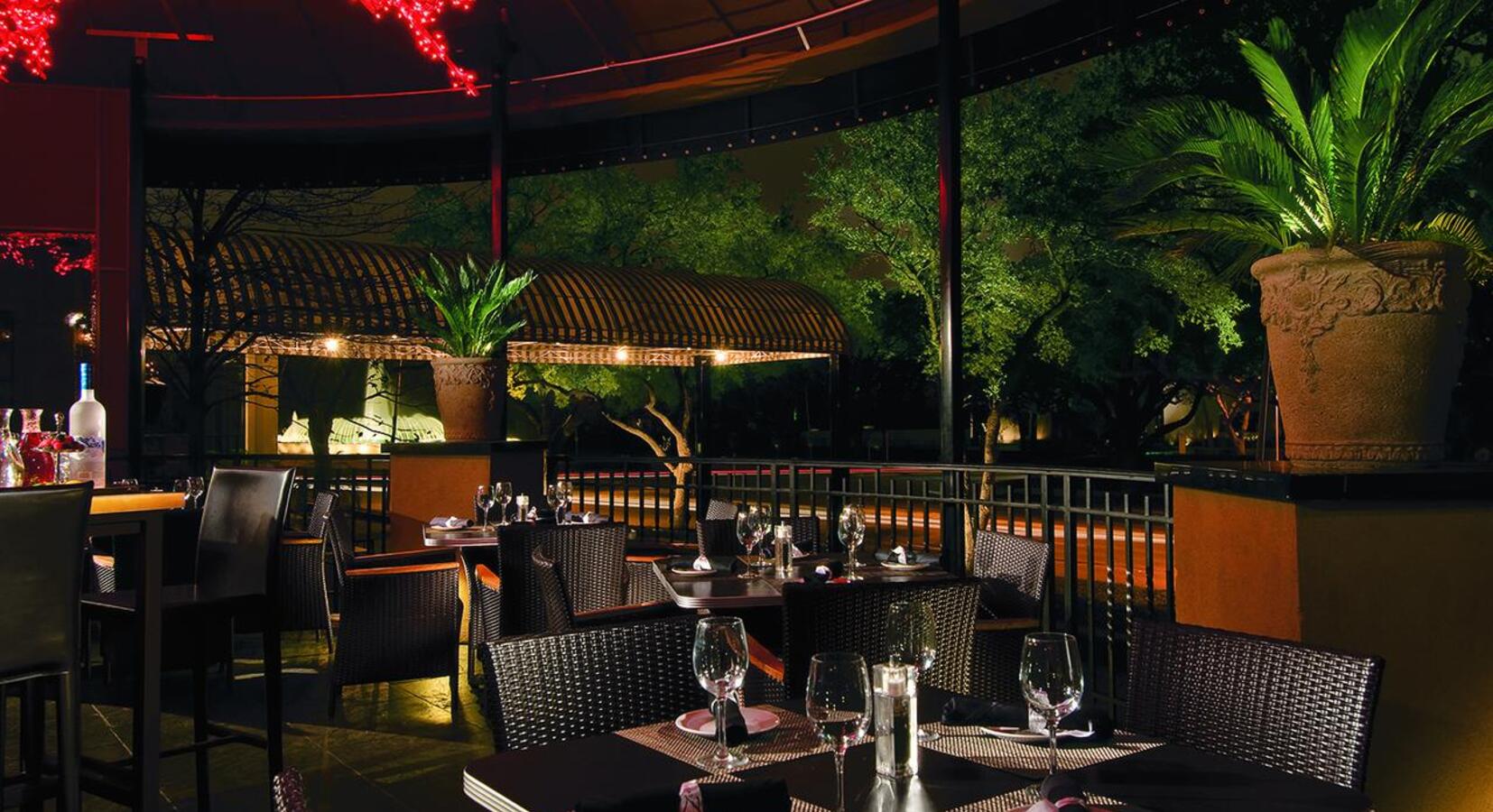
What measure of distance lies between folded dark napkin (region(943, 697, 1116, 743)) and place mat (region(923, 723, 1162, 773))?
24mm

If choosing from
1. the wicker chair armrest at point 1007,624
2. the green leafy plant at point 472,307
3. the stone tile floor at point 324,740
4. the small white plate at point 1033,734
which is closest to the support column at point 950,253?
the wicker chair armrest at point 1007,624

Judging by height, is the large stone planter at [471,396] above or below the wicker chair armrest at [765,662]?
above

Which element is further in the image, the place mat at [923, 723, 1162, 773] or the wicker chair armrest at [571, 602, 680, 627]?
the wicker chair armrest at [571, 602, 680, 627]

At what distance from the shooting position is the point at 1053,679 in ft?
6.13

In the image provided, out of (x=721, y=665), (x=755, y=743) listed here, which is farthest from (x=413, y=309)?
(x=721, y=665)

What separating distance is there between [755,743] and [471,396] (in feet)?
22.5

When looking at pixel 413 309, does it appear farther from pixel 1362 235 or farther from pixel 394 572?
pixel 1362 235

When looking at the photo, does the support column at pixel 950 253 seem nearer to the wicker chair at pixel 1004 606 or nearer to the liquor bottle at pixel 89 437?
the wicker chair at pixel 1004 606

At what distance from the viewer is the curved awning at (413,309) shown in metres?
12.7

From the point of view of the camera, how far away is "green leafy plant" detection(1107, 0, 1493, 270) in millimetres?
3486

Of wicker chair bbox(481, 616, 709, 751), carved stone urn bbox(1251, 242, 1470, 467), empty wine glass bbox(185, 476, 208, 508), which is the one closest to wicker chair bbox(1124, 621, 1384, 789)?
wicker chair bbox(481, 616, 709, 751)

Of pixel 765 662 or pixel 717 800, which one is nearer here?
pixel 717 800

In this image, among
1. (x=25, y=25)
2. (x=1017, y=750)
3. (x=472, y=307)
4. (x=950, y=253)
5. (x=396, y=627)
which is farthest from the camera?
(x=472, y=307)

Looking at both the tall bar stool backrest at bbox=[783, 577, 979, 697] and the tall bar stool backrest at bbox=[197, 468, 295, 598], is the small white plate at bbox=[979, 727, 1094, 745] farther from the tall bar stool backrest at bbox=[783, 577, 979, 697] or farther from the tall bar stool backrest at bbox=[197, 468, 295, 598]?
the tall bar stool backrest at bbox=[197, 468, 295, 598]
